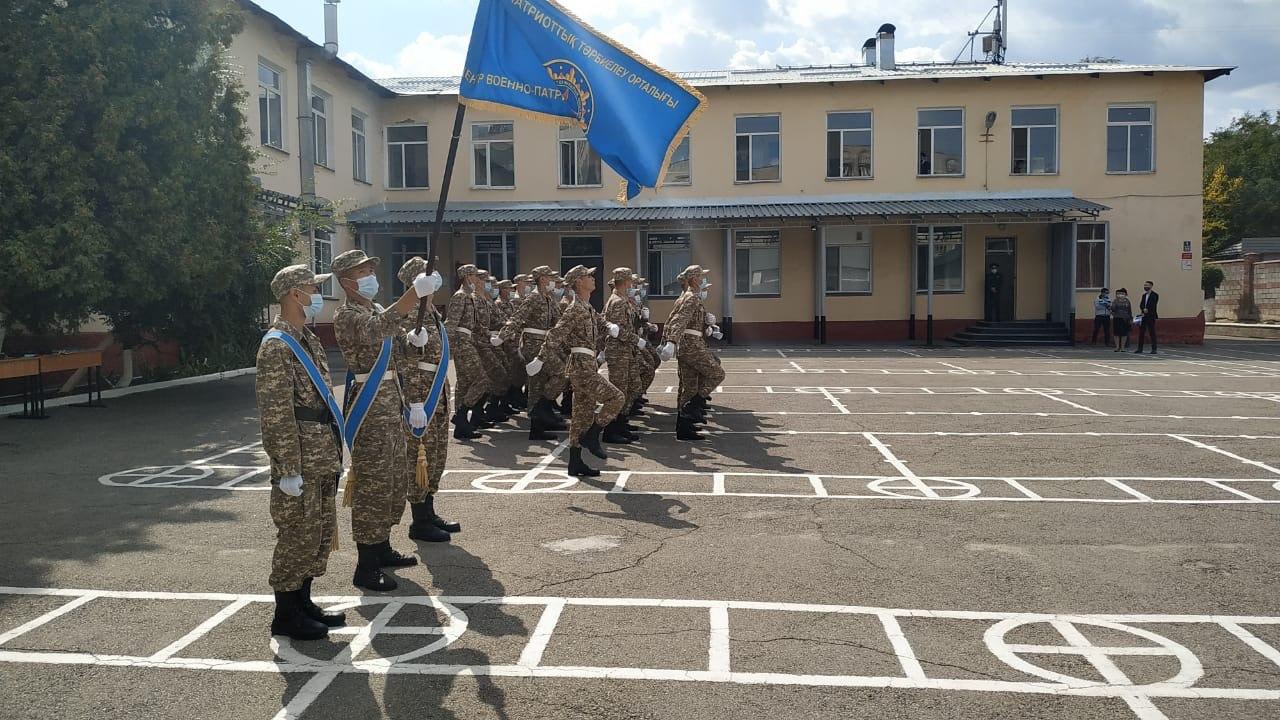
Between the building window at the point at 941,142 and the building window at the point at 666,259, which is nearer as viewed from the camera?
the building window at the point at 941,142

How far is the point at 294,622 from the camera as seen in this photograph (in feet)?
16.6

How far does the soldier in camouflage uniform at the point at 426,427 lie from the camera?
678 cm

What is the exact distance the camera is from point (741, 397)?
15.9 meters

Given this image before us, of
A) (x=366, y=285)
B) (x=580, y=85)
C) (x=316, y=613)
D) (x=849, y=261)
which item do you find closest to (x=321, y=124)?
(x=849, y=261)

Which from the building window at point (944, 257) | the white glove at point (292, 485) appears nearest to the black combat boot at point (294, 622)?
the white glove at point (292, 485)

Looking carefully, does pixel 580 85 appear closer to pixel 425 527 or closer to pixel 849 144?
pixel 425 527

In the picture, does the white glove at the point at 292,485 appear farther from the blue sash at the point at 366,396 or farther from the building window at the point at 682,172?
the building window at the point at 682,172

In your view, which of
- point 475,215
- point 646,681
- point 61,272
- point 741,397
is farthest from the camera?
point 475,215

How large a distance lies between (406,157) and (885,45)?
57.6 feet

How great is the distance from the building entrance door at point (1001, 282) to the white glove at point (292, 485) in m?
28.7

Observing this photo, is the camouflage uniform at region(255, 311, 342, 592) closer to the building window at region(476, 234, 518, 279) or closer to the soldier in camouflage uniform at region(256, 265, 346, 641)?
the soldier in camouflage uniform at region(256, 265, 346, 641)

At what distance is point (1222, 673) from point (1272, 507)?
4218 mm

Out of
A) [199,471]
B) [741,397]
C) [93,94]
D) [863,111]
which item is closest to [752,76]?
[863,111]

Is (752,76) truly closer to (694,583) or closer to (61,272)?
(61,272)
